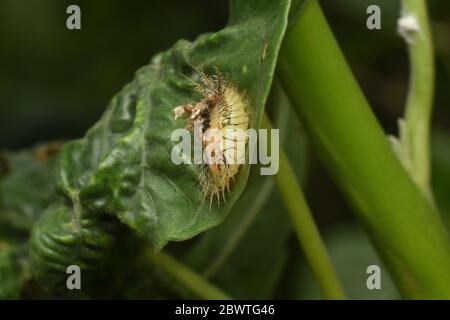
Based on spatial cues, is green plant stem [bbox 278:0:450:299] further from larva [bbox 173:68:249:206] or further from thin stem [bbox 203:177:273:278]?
thin stem [bbox 203:177:273:278]

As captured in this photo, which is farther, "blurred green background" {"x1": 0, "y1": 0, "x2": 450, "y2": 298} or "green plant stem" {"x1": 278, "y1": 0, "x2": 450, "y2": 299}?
"blurred green background" {"x1": 0, "y1": 0, "x2": 450, "y2": 298}

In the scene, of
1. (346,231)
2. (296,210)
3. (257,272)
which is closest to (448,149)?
(346,231)

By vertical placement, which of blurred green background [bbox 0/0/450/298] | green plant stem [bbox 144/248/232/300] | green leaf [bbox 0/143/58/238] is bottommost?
green plant stem [bbox 144/248/232/300]

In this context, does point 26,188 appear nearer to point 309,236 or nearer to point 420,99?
point 309,236

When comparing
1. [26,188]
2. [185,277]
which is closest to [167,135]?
[185,277]

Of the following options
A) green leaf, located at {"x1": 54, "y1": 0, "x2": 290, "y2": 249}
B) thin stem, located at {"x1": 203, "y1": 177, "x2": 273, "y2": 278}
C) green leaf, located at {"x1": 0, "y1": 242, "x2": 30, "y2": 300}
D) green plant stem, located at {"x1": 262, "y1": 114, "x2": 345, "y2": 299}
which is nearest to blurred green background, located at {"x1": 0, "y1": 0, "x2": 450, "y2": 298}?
thin stem, located at {"x1": 203, "y1": 177, "x2": 273, "y2": 278}

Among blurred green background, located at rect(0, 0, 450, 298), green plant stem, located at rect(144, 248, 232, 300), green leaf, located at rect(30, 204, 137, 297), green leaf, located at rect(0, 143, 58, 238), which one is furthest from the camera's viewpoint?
blurred green background, located at rect(0, 0, 450, 298)

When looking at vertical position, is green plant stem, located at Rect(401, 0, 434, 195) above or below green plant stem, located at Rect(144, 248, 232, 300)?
above
